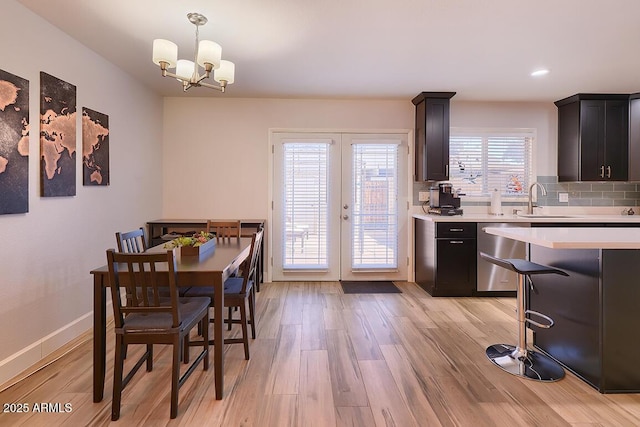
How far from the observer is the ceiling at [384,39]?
229 centimetres

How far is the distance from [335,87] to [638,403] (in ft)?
Result: 12.1

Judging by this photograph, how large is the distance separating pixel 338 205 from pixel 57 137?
119 inches

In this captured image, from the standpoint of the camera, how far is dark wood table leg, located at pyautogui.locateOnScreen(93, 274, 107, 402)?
6.07 feet

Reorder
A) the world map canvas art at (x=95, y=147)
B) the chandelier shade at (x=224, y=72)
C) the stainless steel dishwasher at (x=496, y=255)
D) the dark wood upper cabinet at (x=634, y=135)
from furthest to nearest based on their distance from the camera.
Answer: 1. the dark wood upper cabinet at (x=634, y=135)
2. the stainless steel dishwasher at (x=496, y=255)
3. the world map canvas art at (x=95, y=147)
4. the chandelier shade at (x=224, y=72)

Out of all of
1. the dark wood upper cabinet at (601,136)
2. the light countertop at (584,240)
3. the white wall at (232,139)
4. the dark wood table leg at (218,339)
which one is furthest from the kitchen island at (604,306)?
the white wall at (232,139)

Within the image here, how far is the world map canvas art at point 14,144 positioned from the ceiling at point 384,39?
63 cm

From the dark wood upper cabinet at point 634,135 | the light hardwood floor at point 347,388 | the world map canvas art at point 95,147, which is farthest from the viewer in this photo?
the dark wood upper cabinet at point 634,135

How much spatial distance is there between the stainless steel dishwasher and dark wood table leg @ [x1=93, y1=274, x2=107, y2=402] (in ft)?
12.1

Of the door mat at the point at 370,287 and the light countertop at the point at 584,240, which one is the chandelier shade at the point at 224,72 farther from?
the door mat at the point at 370,287

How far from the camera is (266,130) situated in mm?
4438

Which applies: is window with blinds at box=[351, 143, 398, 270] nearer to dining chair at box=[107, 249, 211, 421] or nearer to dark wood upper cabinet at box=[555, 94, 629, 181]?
dark wood upper cabinet at box=[555, 94, 629, 181]

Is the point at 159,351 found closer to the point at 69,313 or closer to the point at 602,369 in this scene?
the point at 69,313

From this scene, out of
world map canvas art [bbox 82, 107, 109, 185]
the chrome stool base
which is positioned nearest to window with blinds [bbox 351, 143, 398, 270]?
the chrome stool base

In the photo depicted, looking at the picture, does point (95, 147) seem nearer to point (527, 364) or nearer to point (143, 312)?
point (143, 312)
